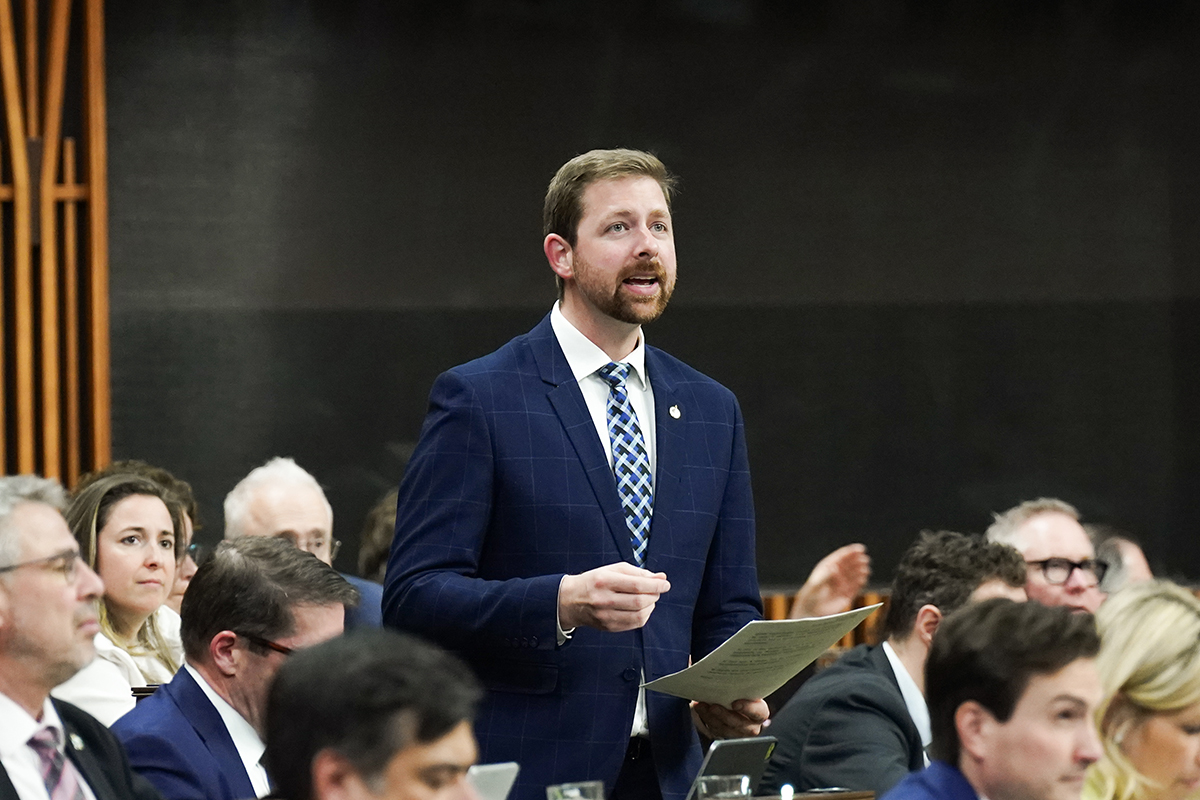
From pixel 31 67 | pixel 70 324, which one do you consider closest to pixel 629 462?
pixel 70 324

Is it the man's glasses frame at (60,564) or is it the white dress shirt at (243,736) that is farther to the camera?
the white dress shirt at (243,736)

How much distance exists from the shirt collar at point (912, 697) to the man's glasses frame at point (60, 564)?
1.80 meters

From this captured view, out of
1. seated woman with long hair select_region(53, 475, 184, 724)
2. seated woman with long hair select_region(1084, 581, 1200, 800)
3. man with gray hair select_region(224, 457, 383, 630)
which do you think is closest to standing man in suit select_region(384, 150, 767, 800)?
seated woman with long hair select_region(1084, 581, 1200, 800)

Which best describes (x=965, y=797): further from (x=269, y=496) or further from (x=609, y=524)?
(x=269, y=496)

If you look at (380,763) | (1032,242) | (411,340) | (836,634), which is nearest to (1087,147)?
(1032,242)

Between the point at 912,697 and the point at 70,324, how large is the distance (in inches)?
138

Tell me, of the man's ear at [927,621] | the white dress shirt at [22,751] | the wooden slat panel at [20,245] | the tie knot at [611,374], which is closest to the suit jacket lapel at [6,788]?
the white dress shirt at [22,751]

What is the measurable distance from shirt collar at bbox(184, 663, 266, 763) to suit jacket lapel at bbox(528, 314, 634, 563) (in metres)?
0.68

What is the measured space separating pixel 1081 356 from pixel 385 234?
283 centimetres

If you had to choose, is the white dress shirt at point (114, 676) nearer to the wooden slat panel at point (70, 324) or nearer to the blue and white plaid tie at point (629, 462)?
the blue and white plaid tie at point (629, 462)

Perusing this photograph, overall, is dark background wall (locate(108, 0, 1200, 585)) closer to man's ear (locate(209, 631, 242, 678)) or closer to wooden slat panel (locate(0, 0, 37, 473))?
wooden slat panel (locate(0, 0, 37, 473))

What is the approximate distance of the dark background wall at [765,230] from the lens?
610 cm

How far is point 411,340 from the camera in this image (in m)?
6.21

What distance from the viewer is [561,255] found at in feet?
9.27
